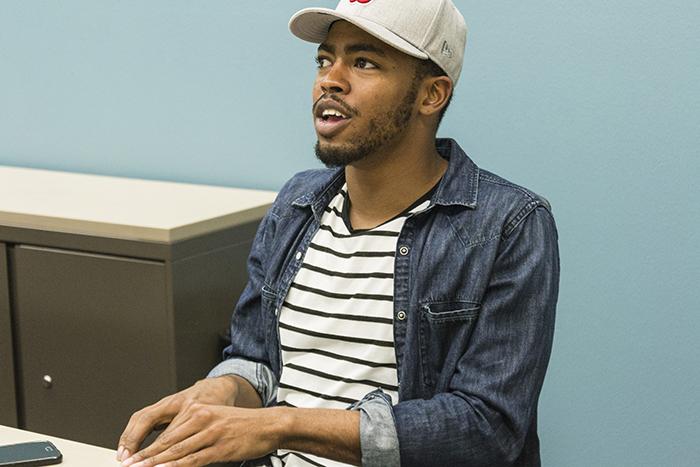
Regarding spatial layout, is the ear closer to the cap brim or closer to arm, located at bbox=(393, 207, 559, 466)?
the cap brim

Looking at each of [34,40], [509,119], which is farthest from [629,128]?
[34,40]

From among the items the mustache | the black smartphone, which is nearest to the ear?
the mustache

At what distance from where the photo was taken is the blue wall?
2.03 meters

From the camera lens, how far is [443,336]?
1.60 m

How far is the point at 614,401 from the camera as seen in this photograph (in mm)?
2152

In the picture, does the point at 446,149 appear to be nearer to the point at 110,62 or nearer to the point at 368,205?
the point at 368,205

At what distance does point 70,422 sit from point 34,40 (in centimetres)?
105

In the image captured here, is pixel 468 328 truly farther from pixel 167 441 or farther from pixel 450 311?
pixel 167 441

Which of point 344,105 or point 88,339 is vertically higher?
point 344,105

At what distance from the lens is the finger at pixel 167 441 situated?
4.46 feet

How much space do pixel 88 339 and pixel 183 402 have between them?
2.37ft

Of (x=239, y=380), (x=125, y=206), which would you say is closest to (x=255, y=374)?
(x=239, y=380)

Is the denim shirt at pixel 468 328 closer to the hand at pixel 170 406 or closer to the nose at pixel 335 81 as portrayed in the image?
the hand at pixel 170 406

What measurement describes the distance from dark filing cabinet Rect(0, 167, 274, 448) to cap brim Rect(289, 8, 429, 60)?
21.1 inches
